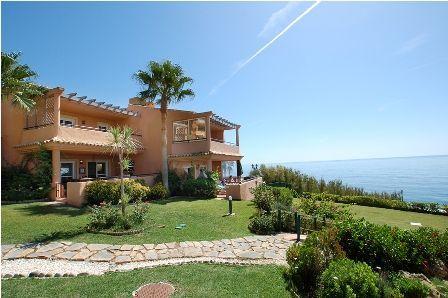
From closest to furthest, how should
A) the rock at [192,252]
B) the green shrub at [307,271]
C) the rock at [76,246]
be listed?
the green shrub at [307,271] < the rock at [192,252] < the rock at [76,246]

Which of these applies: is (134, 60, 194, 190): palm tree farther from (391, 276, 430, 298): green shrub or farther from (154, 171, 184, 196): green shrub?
(391, 276, 430, 298): green shrub

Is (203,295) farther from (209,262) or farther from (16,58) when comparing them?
(16,58)

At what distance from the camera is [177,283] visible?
6.57 metres

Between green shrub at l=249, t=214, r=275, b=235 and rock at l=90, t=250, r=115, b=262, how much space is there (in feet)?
19.0

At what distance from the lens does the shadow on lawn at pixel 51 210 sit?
1366cm

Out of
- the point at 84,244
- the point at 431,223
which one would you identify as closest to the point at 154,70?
the point at 84,244

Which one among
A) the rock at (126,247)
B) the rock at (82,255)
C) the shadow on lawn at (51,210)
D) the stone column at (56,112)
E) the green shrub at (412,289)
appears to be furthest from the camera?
the stone column at (56,112)

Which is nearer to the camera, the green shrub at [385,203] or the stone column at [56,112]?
the stone column at [56,112]

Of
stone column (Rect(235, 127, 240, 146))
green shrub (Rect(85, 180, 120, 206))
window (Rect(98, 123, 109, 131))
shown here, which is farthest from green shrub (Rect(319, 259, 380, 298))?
stone column (Rect(235, 127, 240, 146))

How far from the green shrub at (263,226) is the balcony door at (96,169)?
16.8m

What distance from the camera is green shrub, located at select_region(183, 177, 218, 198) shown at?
2056cm

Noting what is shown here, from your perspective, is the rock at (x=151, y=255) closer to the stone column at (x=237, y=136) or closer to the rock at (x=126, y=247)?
the rock at (x=126, y=247)

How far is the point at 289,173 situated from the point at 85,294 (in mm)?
26833

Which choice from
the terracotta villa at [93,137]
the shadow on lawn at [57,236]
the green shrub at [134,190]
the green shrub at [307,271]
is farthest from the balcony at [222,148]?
the green shrub at [307,271]
